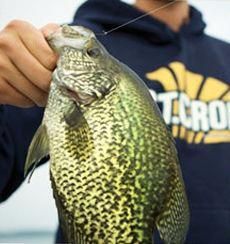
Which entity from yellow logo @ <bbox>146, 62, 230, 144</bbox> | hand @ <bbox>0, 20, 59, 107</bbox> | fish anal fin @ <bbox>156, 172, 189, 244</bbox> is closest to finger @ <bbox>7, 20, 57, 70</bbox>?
hand @ <bbox>0, 20, 59, 107</bbox>

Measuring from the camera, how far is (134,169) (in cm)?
100

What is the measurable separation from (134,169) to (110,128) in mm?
79

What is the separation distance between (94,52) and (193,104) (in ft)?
2.28

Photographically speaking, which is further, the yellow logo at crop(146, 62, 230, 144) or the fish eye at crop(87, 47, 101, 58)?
the yellow logo at crop(146, 62, 230, 144)

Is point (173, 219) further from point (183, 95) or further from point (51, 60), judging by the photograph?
point (183, 95)

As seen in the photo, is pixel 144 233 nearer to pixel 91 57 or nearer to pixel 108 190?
pixel 108 190

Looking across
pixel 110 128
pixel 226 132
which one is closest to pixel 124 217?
pixel 110 128

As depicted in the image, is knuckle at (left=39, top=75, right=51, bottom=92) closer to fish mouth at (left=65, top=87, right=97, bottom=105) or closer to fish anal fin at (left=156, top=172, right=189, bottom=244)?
fish mouth at (left=65, top=87, right=97, bottom=105)

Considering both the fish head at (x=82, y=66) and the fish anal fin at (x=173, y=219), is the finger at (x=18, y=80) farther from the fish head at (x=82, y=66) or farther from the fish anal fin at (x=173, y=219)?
the fish anal fin at (x=173, y=219)

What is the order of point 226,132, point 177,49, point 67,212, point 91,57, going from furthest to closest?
point 177,49, point 226,132, point 91,57, point 67,212

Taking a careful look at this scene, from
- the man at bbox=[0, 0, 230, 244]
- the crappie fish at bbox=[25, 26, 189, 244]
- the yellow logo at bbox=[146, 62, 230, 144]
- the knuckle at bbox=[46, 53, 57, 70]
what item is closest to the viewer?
the crappie fish at bbox=[25, 26, 189, 244]

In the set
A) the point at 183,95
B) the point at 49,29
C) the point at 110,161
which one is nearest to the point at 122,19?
the point at 183,95

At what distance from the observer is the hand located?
1.08 metres

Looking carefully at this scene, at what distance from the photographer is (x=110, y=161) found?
3.26ft
